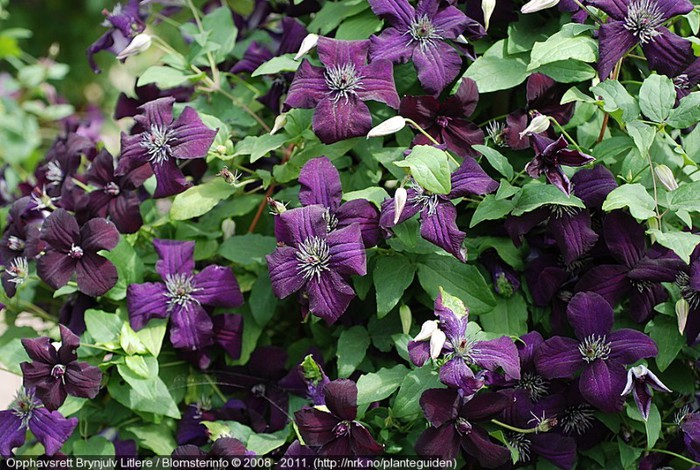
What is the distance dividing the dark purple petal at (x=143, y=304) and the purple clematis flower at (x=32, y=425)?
0.62ft

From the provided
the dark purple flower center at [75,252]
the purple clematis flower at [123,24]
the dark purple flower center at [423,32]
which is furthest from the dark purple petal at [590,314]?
the purple clematis flower at [123,24]

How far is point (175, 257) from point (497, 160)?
1.86 feet

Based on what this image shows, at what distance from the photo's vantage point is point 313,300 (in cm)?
115

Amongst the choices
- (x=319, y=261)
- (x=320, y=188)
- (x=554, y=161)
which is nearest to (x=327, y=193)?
(x=320, y=188)

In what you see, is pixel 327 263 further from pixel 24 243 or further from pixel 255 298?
pixel 24 243

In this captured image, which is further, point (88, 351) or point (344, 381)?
point (88, 351)

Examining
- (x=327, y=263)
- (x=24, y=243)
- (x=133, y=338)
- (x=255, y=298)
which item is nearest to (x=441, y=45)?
(x=327, y=263)

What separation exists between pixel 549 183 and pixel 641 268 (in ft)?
0.59

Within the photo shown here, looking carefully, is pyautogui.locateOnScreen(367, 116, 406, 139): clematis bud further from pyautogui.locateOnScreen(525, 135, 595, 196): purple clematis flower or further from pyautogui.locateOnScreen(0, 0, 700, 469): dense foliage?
pyautogui.locateOnScreen(525, 135, 595, 196): purple clematis flower

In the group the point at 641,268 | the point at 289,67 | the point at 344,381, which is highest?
the point at 289,67

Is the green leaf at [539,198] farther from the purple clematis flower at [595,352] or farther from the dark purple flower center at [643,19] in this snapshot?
the dark purple flower center at [643,19]

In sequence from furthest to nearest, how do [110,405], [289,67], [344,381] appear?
[110,405] → [289,67] → [344,381]

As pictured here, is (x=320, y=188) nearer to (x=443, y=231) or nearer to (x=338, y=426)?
(x=443, y=231)

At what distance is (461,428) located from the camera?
1.12 meters
